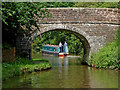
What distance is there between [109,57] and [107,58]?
12 centimetres

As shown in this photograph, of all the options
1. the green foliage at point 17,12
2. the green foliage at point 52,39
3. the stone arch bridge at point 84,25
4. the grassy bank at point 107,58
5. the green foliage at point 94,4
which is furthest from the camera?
the green foliage at point 52,39

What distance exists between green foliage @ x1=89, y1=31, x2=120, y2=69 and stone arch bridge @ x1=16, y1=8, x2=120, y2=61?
0.72 metres

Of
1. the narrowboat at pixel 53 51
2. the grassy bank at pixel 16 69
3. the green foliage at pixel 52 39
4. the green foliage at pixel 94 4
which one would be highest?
the green foliage at pixel 94 4

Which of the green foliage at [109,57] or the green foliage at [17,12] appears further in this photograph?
the green foliage at [109,57]

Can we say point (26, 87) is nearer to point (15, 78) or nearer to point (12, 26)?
point (15, 78)

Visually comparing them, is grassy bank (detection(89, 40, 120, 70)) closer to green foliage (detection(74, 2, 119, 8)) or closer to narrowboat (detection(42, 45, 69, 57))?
green foliage (detection(74, 2, 119, 8))

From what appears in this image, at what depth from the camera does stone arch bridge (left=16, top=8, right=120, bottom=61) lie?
670 inches

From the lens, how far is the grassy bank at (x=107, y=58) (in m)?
15.4

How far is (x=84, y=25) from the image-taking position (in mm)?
17375

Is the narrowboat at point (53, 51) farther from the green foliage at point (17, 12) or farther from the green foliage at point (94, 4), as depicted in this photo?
the green foliage at point (17, 12)

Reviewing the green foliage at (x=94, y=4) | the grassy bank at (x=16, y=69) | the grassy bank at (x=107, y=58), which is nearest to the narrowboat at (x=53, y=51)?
the green foliage at (x=94, y=4)

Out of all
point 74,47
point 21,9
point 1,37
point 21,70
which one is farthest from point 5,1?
point 74,47

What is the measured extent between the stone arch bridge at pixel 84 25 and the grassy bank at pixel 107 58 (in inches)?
31.7

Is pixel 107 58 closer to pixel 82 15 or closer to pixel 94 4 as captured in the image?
pixel 82 15
